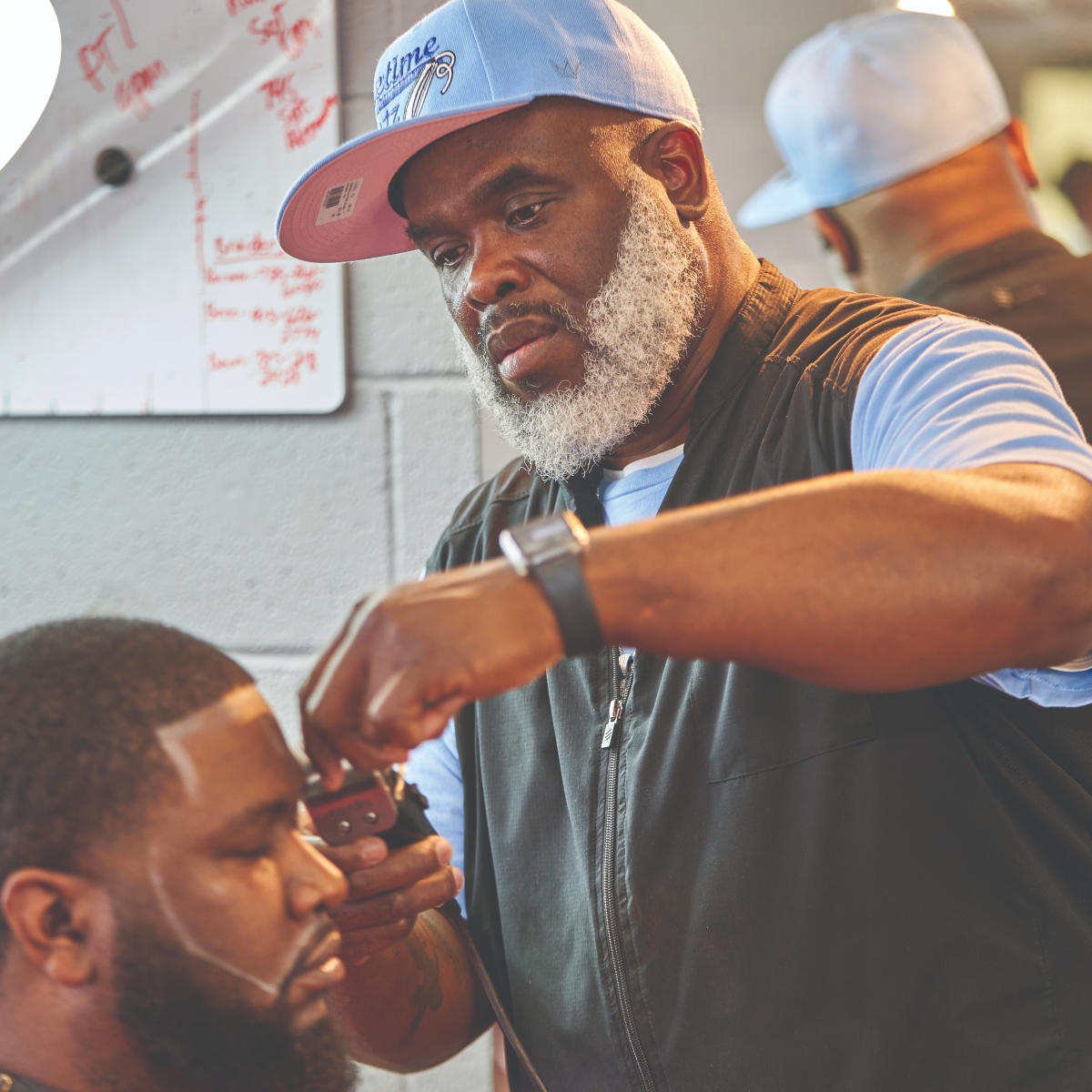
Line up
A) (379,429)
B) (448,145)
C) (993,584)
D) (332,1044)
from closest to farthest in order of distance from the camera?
1. (993,584)
2. (332,1044)
3. (448,145)
4. (379,429)

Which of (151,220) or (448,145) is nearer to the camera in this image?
(448,145)

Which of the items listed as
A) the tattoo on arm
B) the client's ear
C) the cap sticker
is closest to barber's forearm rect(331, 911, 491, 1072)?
the tattoo on arm

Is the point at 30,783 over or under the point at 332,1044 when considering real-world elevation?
over

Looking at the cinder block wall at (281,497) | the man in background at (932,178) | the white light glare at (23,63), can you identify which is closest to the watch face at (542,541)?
the man in background at (932,178)

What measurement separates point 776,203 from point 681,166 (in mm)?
435

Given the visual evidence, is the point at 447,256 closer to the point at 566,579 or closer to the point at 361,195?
the point at 361,195

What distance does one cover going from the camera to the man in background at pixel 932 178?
160 cm

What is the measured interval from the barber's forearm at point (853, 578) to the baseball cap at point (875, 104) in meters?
1.01

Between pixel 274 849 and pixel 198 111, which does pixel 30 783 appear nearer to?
pixel 274 849

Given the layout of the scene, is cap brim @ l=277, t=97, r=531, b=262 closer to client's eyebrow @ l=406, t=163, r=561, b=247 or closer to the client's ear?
client's eyebrow @ l=406, t=163, r=561, b=247

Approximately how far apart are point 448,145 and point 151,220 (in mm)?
988

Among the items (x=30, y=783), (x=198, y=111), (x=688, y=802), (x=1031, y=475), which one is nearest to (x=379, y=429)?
(x=198, y=111)

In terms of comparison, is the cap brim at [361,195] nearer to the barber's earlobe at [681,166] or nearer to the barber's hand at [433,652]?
the barber's earlobe at [681,166]

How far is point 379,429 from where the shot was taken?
1996mm
